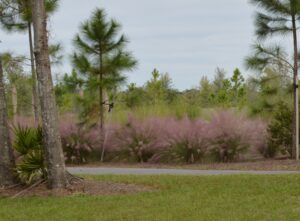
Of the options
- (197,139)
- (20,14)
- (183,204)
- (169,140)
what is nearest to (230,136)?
(197,139)

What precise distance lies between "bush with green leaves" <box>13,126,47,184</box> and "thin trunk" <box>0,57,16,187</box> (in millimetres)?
174

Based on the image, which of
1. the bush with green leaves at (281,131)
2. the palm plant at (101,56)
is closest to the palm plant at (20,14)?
the palm plant at (101,56)

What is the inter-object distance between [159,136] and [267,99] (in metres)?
4.01

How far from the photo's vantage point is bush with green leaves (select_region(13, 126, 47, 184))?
1147 centimetres

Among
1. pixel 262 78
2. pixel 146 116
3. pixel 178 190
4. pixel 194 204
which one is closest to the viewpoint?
pixel 194 204

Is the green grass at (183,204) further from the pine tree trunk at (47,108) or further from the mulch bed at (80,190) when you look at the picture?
the pine tree trunk at (47,108)

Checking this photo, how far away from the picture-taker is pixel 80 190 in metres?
11.0

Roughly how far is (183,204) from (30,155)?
4.09 meters

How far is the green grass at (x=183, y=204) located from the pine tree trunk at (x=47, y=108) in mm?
912

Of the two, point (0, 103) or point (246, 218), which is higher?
point (0, 103)

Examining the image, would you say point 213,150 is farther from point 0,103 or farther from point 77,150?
point 0,103

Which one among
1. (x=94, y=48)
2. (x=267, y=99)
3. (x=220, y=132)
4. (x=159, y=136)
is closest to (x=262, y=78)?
(x=267, y=99)

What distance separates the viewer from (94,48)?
21.4 meters

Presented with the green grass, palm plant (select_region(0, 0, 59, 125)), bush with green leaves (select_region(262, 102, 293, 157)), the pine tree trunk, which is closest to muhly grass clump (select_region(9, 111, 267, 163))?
bush with green leaves (select_region(262, 102, 293, 157))
